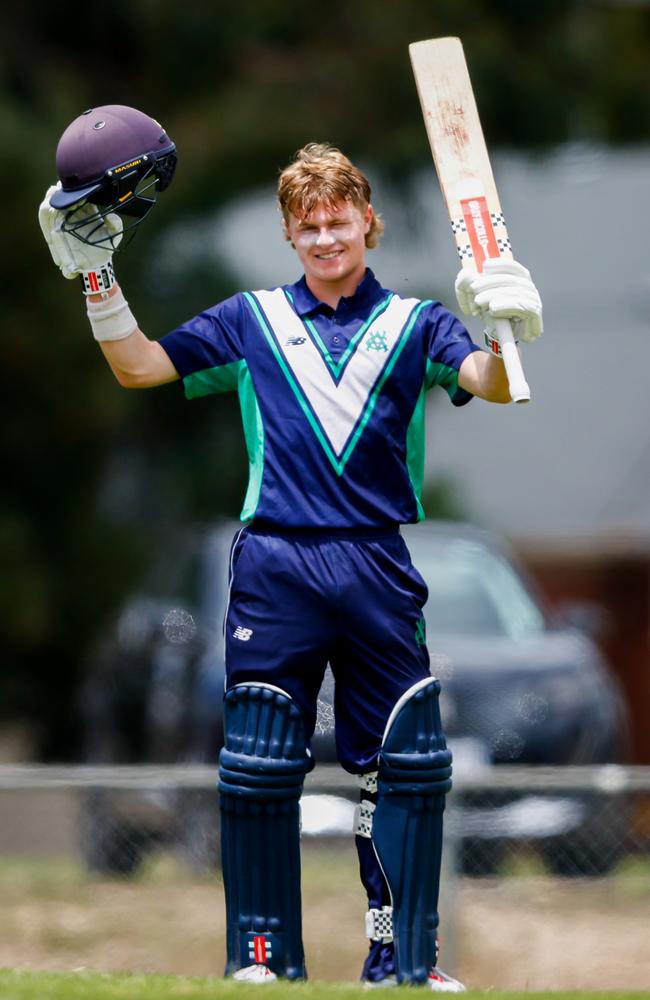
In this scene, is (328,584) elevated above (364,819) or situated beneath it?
elevated above

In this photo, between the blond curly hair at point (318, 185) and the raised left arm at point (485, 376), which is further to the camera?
the blond curly hair at point (318, 185)

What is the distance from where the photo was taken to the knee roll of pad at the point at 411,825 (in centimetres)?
359

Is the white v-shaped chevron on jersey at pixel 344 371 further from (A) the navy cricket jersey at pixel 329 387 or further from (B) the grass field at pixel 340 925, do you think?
(B) the grass field at pixel 340 925

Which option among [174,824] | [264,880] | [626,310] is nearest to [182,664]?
[174,824]

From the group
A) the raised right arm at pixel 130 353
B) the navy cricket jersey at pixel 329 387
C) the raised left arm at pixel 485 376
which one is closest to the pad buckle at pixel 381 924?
the navy cricket jersey at pixel 329 387

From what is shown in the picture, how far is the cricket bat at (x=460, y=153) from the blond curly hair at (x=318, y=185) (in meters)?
0.19

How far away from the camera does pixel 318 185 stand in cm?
371

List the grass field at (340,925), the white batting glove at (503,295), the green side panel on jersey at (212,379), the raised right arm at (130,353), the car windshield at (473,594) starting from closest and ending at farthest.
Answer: the white batting glove at (503,295) < the raised right arm at (130,353) < the green side panel on jersey at (212,379) < the grass field at (340,925) < the car windshield at (473,594)

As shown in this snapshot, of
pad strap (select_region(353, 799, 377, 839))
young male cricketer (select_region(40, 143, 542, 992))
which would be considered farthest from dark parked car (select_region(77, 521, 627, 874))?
young male cricketer (select_region(40, 143, 542, 992))

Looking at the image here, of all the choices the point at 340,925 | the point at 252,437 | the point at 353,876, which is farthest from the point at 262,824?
the point at 353,876

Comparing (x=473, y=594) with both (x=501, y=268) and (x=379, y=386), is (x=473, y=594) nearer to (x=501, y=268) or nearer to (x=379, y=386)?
(x=379, y=386)

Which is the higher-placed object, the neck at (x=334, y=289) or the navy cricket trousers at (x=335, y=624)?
the neck at (x=334, y=289)

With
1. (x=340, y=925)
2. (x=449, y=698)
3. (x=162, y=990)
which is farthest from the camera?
(x=449, y=698)

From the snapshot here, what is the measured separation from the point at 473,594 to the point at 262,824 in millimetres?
4112
